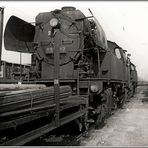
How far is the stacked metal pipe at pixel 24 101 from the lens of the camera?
154 inches

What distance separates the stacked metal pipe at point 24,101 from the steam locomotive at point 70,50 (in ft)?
7.72

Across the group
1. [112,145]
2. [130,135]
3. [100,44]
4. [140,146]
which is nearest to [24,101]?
[112,145]

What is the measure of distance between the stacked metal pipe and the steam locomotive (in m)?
2.35

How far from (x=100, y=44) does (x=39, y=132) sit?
4.69 metres

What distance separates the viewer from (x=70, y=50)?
7762 mm

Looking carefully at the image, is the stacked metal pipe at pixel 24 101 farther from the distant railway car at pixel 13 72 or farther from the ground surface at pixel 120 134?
the distant railway car at pixel 13 72

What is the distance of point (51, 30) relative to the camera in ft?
26.3

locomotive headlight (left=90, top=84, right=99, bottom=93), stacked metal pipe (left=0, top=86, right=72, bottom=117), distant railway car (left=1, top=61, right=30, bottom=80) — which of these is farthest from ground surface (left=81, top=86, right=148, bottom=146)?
distant railway car (left=1, top=61, right=30, bottom=80)

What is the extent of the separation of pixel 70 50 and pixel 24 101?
3.67 m

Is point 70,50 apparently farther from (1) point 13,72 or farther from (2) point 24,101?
(2) point 24,101

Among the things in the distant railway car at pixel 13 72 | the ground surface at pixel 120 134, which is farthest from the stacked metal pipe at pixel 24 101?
the distant railway car at pixel 13 72

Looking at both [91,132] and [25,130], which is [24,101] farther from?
[91,132]

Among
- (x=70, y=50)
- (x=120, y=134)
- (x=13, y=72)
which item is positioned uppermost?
(x=70, y=50)

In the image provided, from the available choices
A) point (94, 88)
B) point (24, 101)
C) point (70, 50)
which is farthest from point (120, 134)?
point (24, 101)
